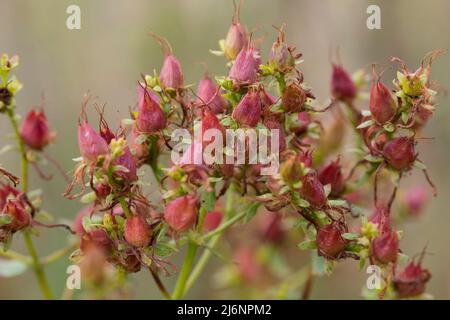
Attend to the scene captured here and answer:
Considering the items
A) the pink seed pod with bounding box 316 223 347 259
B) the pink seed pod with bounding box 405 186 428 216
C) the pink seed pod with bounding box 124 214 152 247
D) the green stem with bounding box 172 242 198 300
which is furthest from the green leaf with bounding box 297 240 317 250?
the pink seed pod with bounding box 405 186 428 216

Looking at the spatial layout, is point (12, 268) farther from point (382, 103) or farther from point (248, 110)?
point (382, 103)

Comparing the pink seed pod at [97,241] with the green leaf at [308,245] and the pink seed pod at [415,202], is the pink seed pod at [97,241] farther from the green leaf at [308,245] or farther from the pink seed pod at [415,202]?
the pink seed pod at [415,202]

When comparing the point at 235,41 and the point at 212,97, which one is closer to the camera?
the point at 212,97

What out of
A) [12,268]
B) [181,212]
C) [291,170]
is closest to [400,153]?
[291,170]

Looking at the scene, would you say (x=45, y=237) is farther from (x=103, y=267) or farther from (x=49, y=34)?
(x=103, y=267)

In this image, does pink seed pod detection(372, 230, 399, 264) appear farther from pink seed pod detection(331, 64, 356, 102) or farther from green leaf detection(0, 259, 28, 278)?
green leaf detection(0, 259, 28, 278)

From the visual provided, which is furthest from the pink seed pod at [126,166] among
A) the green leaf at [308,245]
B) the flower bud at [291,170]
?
the green leaf at [308,245]
